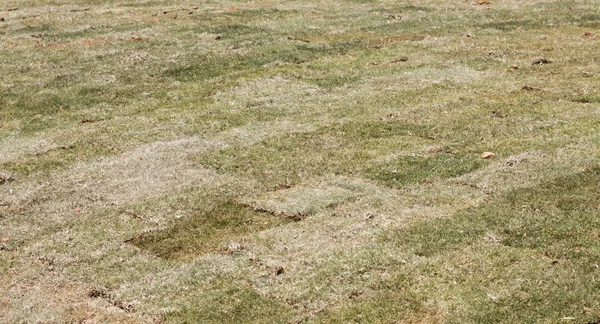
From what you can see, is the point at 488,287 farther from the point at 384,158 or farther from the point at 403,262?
the point at 384,158

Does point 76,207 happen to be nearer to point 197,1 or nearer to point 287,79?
point 287,79

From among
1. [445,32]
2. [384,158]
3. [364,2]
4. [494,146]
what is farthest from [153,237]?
[364,2]

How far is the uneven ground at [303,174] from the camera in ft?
36.5

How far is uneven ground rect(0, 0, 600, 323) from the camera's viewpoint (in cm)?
1112

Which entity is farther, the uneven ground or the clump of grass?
the clump of grass

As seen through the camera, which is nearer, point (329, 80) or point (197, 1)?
point (329, 80)

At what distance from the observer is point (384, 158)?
16.3 metres

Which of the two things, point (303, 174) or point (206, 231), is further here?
point (303, 174)

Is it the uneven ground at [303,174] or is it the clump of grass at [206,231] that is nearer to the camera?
the uneven ground at [303,174]

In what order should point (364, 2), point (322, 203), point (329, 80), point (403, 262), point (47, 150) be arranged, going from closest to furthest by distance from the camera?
1. point (403, 262)
2. point (322, 203)
3. point (47, 150)
4. point (329, 80)
5. point (364, 2)

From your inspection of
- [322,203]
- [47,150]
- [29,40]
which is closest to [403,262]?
[322,203]

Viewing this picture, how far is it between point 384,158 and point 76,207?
234 inches

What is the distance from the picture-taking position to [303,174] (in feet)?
51.9

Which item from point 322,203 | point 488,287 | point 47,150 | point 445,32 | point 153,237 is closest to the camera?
point 488,287
